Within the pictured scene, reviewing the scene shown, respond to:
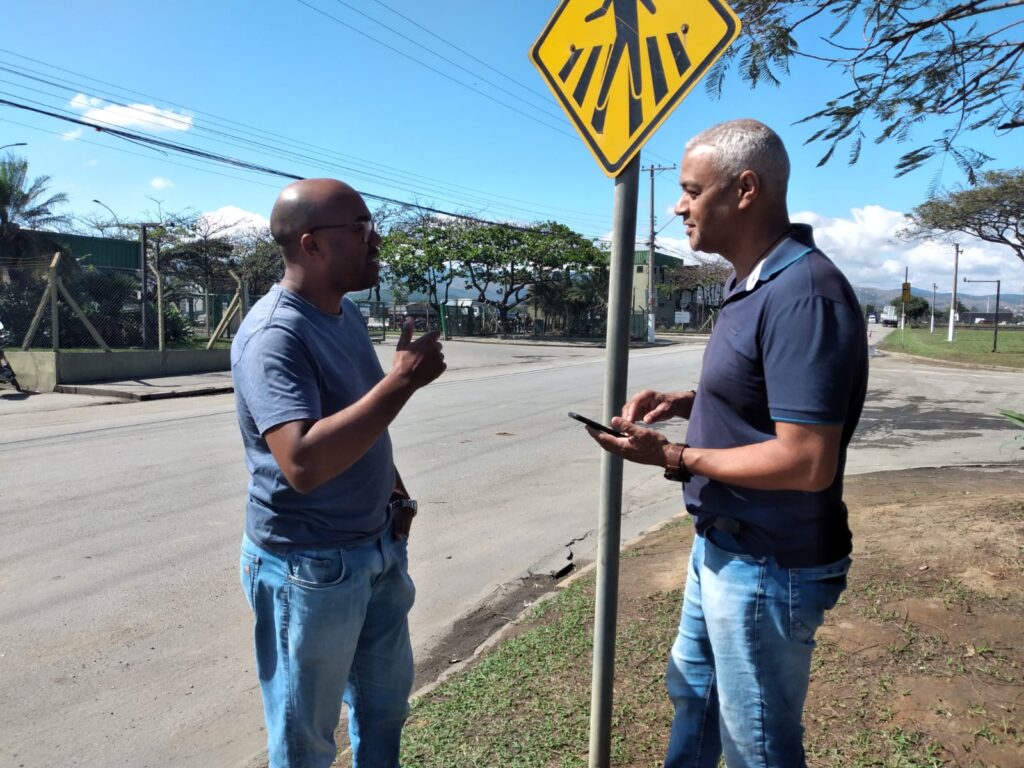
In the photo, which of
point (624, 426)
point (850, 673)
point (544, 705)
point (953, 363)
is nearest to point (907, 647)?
point (850, 673)

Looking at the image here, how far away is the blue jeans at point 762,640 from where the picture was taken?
5.87 ft

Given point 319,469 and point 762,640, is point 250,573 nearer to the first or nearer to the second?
point 319,469

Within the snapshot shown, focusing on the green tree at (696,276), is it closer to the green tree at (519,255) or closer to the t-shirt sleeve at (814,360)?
the green tree at (519,255)

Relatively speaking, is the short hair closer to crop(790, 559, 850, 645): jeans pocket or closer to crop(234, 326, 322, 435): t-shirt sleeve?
crop(790, 559, 850, 645): jeans pocket

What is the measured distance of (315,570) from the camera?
6.29 ft

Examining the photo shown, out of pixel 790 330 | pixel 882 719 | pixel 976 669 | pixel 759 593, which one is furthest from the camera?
pixel 976 669

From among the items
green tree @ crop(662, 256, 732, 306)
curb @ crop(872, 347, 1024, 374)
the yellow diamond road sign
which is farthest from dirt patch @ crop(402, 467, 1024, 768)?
green tree @ crop(662, 256, 732, 306)

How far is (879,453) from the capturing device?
888cm

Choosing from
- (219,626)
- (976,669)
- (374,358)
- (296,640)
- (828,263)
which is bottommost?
(219,626)

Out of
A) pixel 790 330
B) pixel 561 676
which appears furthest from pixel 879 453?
pixel 790 330

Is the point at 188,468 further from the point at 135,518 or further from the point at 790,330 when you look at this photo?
the point at 790,330

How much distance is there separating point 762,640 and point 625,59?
161 cm

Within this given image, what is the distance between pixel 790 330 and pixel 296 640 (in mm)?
1409

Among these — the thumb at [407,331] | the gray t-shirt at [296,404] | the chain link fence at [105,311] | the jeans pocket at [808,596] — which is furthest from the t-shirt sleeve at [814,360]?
the chain link fence at [105,311]
